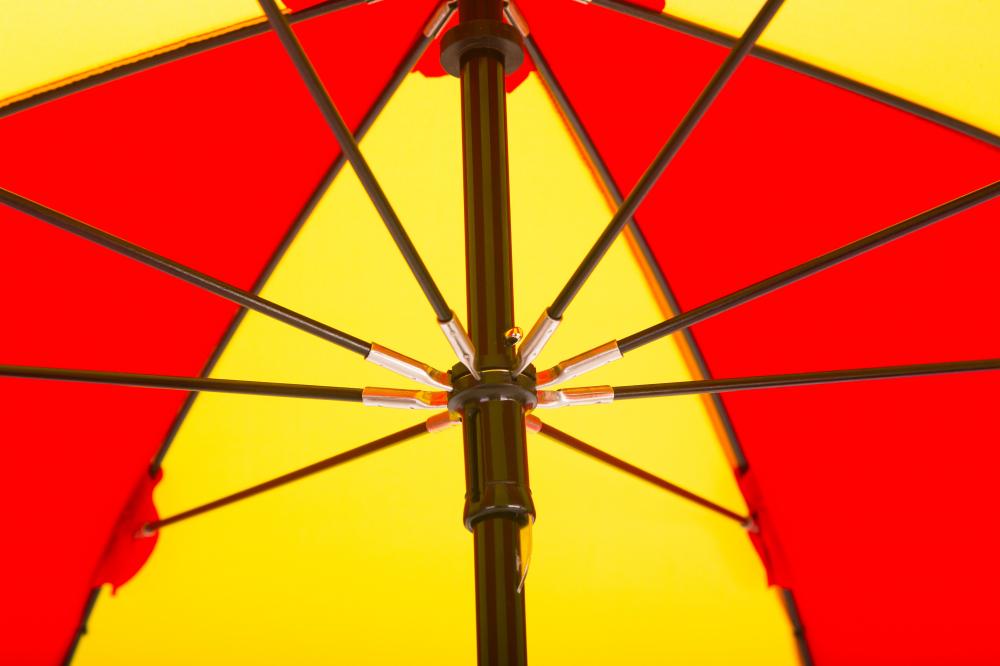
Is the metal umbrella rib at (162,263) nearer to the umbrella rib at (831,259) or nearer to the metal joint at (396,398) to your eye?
the metal joint at (396,398)

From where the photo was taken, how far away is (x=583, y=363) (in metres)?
2.27

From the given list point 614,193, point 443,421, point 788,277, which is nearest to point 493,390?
point 443,421

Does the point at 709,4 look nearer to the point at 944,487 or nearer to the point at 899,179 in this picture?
the point at 899,179

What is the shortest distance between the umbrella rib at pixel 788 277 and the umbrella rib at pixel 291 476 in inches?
18.3

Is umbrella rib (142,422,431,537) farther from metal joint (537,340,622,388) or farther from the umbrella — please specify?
metal joint (537,340,622,388)

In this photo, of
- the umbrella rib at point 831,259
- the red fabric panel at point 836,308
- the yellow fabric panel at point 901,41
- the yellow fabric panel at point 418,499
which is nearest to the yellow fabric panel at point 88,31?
the yellow fabric panel at point 418,499

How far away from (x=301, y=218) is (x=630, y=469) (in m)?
1.01

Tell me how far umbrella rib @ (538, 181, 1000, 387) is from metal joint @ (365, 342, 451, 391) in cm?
21

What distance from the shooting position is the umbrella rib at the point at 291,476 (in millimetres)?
2721

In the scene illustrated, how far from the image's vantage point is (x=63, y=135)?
2.70 metres

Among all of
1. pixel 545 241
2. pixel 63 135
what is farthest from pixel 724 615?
pixel 63 135

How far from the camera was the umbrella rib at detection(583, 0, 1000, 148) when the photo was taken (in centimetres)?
268

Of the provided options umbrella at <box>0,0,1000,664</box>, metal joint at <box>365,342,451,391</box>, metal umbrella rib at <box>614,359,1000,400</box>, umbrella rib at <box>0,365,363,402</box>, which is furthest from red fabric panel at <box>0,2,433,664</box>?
metal umbrella rib at <box>614,359,1000,400</box>

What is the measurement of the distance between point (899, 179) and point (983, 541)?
0.93 m
